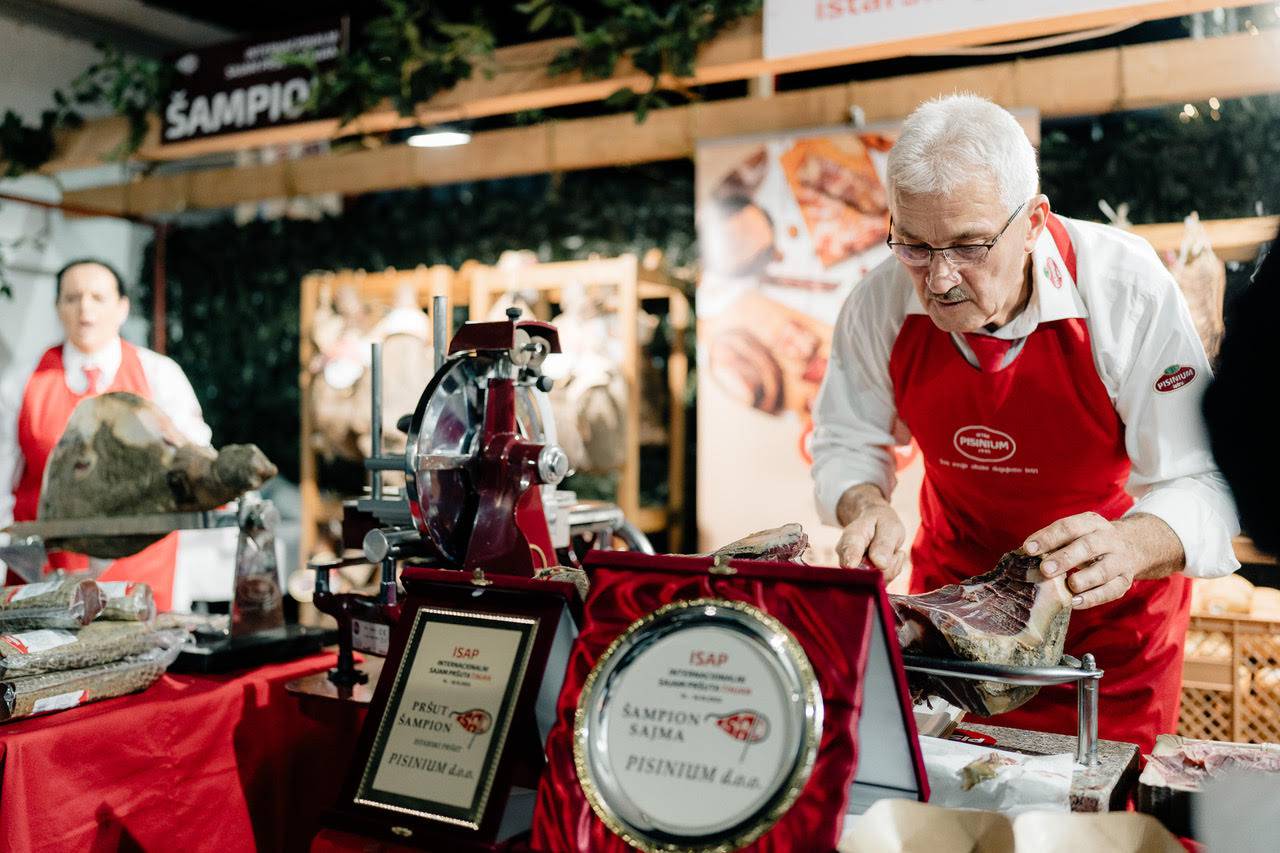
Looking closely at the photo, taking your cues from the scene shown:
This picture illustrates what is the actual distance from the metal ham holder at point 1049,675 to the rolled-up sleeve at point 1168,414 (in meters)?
0.52

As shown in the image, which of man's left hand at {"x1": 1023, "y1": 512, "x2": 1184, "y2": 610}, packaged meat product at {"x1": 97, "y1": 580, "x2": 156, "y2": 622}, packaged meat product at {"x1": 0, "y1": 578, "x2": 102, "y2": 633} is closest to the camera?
man's left hand at {"x1": 1023, "y1": 512, "x2": 1184, "y2": 610}

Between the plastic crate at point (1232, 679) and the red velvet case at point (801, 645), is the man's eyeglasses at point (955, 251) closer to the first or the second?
the red velvet case at point (801, 645)

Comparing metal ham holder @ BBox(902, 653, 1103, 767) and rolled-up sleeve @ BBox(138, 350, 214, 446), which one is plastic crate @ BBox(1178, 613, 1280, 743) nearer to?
metal ham holder @ BBox(902, 653, 1103, 767)

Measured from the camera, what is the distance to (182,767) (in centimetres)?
193

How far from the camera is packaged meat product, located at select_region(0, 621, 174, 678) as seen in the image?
1.79m

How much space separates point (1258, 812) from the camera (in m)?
0.93

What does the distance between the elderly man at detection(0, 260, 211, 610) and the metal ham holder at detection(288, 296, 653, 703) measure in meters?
2.02

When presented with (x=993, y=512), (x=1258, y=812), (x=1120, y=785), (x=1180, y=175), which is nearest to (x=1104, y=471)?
(x=993, y=512)

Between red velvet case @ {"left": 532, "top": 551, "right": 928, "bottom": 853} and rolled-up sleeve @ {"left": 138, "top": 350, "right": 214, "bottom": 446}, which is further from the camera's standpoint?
rolled-up sleeve @ {"left": 138, "top": 350, "right": 214, "bottom": 446}

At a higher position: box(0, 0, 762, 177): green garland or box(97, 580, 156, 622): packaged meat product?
box(0, 0, 762, 177): green garland

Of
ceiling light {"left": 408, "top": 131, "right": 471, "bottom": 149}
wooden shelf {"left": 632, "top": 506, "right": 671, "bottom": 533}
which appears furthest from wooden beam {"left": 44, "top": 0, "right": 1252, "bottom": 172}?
wooden shelf {"left": 632, "top": 506, "right": 671, "bottom": 533}

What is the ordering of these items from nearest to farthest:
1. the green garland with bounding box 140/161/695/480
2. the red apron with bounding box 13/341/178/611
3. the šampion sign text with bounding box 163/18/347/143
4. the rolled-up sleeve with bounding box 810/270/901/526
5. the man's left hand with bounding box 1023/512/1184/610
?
the man's left hand with bounding box 1023/512/1184/610 → the rolled-up sleeve with bounding box 810/270/901/526 → the red apron with bounding box 13/341/178/611 → the šampion sign text with bounding box 163/18/347/143 → the green garland with bounding box 140/161/695/480

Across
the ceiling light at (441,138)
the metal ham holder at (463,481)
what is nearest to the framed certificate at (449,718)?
the metal ham holder at (463,481)

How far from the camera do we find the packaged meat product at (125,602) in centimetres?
207
